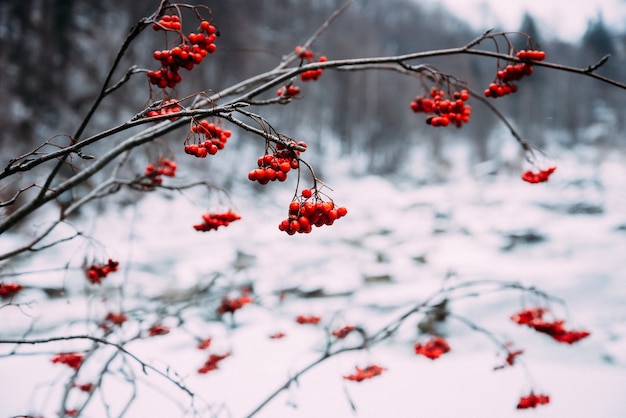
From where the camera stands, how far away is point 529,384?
511 centimetres

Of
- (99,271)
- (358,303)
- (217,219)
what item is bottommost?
(99,271)

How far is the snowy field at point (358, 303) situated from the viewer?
15.2ft

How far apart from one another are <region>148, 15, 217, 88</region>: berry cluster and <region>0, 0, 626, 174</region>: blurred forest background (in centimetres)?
279

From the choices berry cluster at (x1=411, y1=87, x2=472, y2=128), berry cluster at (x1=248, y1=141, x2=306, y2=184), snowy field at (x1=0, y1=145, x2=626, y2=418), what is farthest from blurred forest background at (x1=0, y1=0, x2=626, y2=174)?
berry cluster at (x1=248, y1=141, x2=306, y2=184)

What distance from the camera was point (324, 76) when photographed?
26.8 metres

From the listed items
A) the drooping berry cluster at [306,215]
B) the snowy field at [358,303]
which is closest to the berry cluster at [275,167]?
the drooping berry cluster at [306,215]

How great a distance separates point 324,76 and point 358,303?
69.4ft

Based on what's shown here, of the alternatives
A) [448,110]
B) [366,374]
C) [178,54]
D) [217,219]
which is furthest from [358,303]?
[178,54]

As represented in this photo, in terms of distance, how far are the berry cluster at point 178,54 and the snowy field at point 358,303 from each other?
61 centimetres

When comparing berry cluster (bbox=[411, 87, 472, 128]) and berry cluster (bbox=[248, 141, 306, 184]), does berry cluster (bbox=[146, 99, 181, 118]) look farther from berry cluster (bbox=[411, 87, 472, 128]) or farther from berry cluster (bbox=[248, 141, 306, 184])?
berry cluster (bbox=[411, 87, 472, 128])

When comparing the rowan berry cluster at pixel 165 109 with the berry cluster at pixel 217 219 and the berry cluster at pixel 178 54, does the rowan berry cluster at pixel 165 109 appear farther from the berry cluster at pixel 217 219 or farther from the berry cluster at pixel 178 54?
the berry cluster at pixel 217 219

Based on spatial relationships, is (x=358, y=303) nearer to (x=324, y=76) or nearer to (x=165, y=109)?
(x=165, y=109)

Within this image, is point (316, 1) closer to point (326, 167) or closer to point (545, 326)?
point (326, 167)

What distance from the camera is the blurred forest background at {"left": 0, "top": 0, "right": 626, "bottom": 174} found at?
14.0 metres
